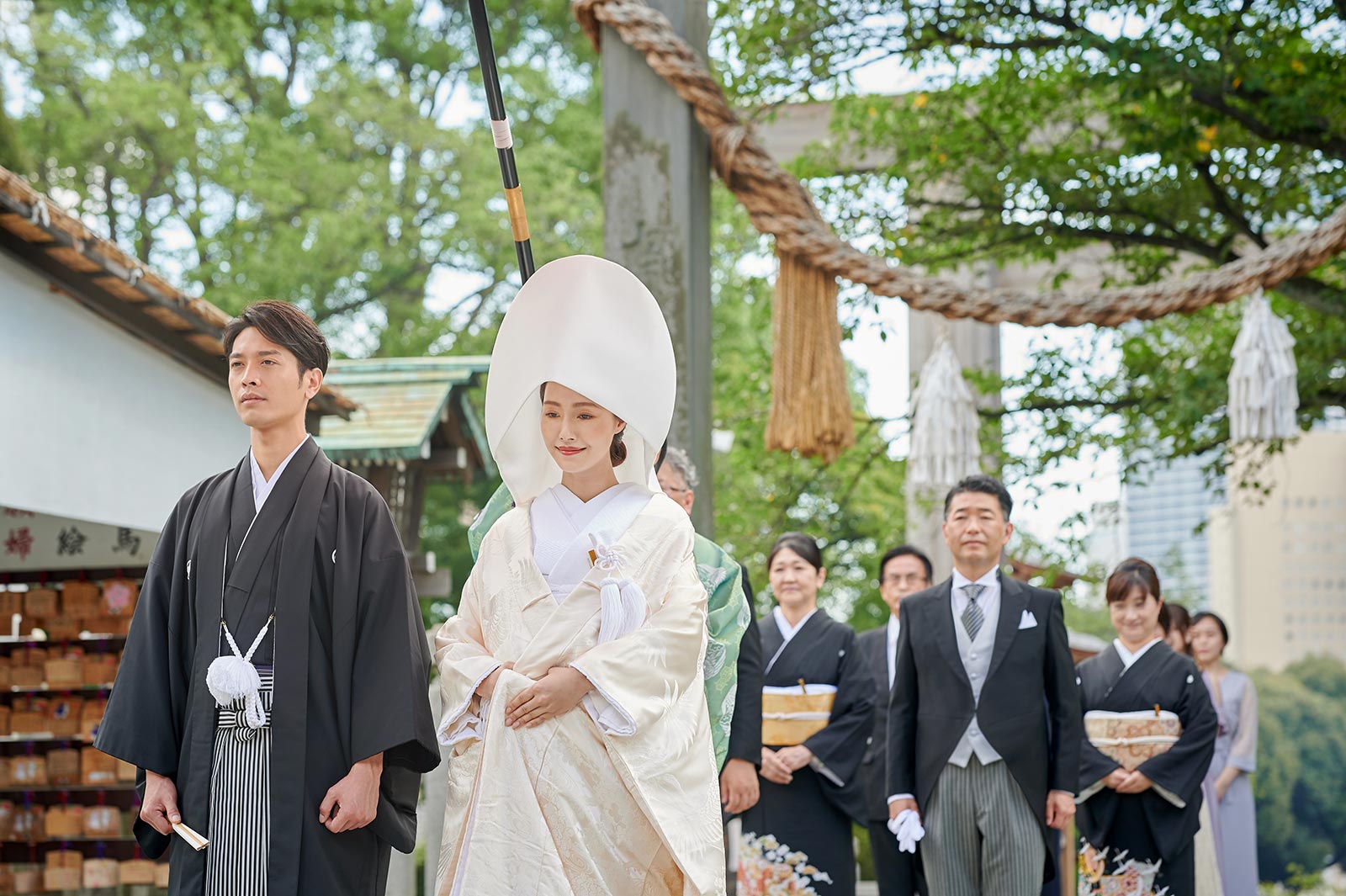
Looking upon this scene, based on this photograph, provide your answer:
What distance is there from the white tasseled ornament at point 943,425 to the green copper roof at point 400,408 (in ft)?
13.8

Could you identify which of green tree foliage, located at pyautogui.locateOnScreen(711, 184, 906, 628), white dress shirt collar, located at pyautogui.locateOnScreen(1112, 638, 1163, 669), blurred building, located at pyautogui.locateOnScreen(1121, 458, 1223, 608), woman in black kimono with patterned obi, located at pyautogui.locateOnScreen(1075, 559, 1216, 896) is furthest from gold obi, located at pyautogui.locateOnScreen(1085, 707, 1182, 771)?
blurred building, located at pyautogui.locateOnScreen(1121, 458, 1223, 608)

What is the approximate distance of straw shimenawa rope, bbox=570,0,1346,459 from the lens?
4.56m

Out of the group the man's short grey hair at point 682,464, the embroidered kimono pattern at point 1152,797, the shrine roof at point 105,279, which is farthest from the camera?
the embroidered kimono pattern at point 1152,797

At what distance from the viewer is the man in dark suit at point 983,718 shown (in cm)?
414

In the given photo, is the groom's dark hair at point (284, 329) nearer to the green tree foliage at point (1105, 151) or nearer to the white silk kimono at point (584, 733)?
the white silk kimono at point (584, 733)

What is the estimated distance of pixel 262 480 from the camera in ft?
9.93

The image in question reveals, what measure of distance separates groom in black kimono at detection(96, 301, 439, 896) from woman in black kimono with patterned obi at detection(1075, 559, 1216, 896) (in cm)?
336

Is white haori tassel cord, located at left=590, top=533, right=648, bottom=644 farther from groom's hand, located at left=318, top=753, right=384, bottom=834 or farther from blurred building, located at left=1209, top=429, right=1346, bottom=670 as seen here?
blurred building, located at left=1209, top=429, right=1346, bottom=670

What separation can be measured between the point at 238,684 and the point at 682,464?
164cm

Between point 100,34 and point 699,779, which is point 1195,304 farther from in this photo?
point 100,34

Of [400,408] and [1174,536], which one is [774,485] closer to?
[400,408]

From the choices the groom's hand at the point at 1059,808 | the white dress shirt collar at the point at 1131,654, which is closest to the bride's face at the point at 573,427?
the groom's hand at the point at 1059,808

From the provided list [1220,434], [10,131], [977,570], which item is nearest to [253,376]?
[977,570]

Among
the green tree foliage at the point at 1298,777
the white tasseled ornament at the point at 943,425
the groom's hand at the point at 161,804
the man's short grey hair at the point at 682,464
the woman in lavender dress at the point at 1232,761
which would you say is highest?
the white tasseled ornament at the point at 943,425
